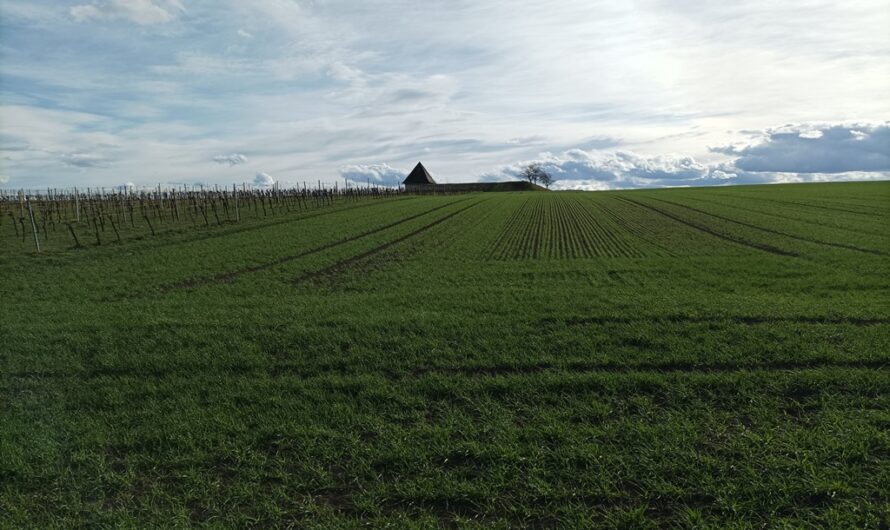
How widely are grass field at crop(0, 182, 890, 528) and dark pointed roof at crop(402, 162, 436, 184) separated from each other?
4732 inches

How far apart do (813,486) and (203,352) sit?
776cm

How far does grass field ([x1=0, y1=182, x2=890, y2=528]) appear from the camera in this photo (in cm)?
428

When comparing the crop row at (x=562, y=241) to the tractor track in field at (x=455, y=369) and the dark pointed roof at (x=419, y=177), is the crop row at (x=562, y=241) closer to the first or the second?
the tractor track in field at (x=455, y=369)

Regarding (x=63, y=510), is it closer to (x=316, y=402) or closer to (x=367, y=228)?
(x=316, y=402)

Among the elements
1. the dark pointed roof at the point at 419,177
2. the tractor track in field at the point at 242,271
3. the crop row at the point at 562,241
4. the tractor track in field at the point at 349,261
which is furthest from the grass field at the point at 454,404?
the dark pointed roof at the point at 419,177

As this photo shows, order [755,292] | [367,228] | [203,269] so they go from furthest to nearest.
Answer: [367,228] → [203,269] → [755,292]

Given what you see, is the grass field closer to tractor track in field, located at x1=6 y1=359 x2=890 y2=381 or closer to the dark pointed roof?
tractor track in field, located at x1=6 y1=359 x2=890 y2=381

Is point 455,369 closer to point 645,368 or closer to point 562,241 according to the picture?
point 645,368

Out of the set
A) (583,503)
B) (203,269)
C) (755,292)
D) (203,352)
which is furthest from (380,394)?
(203,269)

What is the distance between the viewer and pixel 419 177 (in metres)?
132

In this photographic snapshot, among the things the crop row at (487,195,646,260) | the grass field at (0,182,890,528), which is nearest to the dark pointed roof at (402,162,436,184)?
the crop row at (487,195,646,260)

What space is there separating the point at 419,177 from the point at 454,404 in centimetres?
12887

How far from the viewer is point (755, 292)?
11664 millimetres

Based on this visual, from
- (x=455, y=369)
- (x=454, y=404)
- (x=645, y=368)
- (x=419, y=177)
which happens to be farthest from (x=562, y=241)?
(x=419, y=177)
